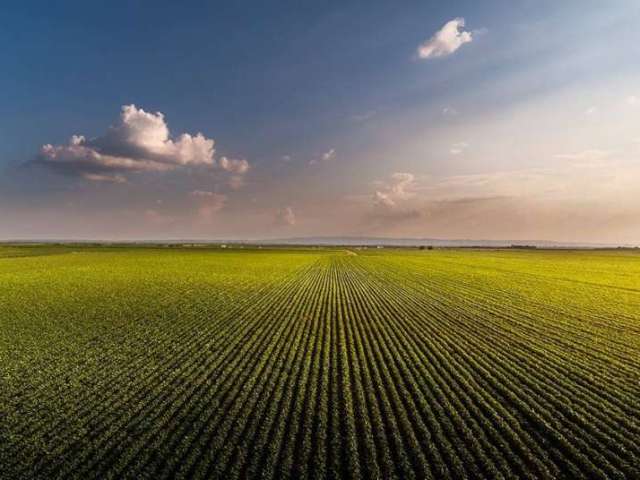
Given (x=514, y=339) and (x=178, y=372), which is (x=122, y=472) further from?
(x=514, y=339)

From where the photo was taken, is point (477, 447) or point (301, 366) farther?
point (301, 366)

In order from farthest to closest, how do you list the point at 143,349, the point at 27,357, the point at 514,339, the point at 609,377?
the point at 514,339 < the point at 143,349 < the point at 27,357 < the point at 609,377

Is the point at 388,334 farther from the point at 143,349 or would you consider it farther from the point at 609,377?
the point at 143,349

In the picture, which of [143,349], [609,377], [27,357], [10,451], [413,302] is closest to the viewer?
[10,451]

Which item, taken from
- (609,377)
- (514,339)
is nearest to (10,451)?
(609,377)

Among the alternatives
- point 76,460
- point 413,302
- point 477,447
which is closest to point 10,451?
point 76,460

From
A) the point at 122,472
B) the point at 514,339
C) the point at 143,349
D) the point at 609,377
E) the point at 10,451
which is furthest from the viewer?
the point at 514,339
